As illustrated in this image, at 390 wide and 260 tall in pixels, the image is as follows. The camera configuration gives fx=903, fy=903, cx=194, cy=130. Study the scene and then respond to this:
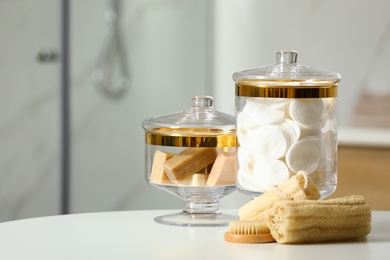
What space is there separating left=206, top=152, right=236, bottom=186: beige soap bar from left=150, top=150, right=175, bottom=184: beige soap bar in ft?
0.23

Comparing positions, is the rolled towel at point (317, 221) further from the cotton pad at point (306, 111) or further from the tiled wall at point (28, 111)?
the tiled wall at point (28, 111)

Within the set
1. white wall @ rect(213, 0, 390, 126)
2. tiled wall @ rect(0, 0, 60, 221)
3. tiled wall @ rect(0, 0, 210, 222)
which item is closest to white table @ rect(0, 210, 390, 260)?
white wall @ rect(213, 0, 390, 126)

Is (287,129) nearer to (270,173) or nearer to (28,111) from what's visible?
(270,173)

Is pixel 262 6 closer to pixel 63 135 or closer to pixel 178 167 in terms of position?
pixel 63 135

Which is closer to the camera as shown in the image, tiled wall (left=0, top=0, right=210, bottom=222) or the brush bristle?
the brush bristle

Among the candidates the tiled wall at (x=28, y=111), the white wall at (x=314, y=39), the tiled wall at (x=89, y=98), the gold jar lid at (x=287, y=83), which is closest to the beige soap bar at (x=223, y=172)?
the gold jar lid at (x=287, y=83)

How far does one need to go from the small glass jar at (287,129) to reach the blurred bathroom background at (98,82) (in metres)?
1.65

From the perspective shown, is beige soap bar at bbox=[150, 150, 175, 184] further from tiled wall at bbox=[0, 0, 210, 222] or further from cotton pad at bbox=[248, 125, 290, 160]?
tiled wall at bbox=[0, 0, 210, 222]

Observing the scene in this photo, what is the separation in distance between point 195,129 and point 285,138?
0.17 metres

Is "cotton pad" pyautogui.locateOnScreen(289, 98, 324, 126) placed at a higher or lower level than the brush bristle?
higher

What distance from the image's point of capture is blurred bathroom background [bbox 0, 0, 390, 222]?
10.7ft

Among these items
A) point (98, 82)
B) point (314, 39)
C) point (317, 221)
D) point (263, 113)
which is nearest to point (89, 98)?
point (98, 82)

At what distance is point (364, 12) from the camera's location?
9.72 ft

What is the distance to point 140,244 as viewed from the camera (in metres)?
1.23
